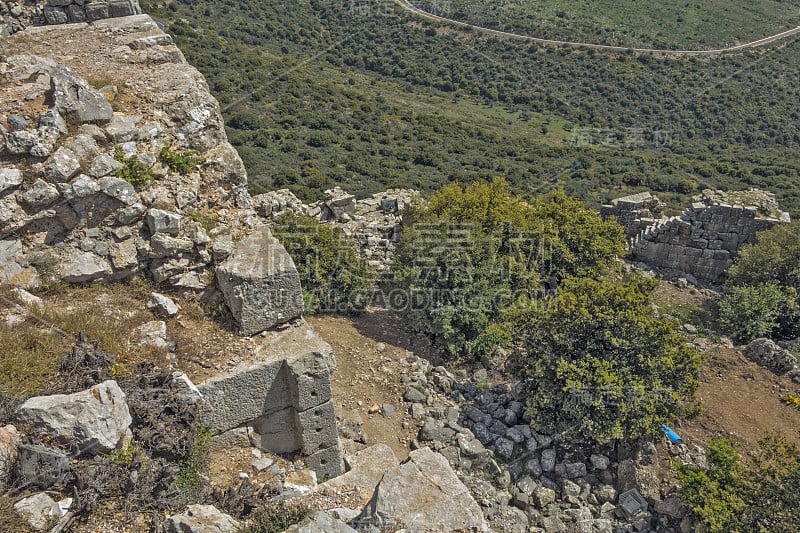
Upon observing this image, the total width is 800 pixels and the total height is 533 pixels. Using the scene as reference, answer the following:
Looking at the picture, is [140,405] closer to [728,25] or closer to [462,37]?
[462,37]

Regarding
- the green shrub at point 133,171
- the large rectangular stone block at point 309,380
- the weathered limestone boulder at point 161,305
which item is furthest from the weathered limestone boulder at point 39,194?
the large rectangular stone block at point 309,380

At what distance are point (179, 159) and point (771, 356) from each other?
486 inches

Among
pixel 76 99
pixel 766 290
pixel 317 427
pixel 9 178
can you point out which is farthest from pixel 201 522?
pixel 766 290

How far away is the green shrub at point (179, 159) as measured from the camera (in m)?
7.90

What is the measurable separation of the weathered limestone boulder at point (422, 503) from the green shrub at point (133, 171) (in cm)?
519

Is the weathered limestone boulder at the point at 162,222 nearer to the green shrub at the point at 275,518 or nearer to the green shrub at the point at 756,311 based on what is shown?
the green shrub at the point at 275,518

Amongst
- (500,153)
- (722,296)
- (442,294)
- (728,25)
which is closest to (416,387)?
(442,294)

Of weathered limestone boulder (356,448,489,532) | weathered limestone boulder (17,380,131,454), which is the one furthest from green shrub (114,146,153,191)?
weathered limestone boulder (356,448,489,532)

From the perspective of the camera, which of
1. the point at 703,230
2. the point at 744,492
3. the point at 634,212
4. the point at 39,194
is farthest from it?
the point at 634,212

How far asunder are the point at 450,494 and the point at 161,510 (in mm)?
2784

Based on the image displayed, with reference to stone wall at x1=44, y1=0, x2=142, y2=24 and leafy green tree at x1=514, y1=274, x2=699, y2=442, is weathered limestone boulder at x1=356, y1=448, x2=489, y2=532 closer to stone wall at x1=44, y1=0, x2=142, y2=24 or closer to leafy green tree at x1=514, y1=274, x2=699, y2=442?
leafy green tree at x1=514, y1=274, x2=699, y2=442

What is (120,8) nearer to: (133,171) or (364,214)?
(133,171)

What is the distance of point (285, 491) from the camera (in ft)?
20.9

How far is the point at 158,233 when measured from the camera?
7297 millimetres
